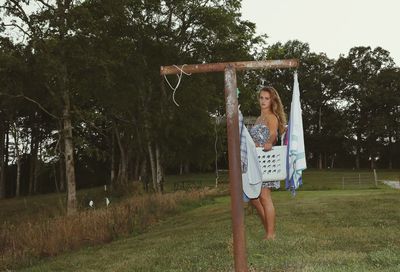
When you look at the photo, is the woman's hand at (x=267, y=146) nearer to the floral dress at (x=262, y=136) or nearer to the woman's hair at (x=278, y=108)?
the floral dress at (x=262, y=136)

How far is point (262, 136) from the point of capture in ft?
23.2

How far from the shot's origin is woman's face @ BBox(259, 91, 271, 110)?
7.36 meters

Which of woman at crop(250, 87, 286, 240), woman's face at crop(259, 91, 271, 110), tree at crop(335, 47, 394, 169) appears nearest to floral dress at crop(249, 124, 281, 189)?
woman at crop(250, 87, 286, 240)

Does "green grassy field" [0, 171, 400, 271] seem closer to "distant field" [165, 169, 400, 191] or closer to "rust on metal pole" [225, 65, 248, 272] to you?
"rust on metal pole" [225, 65, 248, 272]

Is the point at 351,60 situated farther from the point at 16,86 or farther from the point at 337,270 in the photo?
the point at 337,270

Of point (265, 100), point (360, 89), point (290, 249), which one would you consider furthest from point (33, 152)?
point (290, 249)

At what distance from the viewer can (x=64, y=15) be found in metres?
19.8

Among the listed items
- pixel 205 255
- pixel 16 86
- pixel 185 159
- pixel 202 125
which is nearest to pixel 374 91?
pixel 185 159

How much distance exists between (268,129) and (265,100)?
471 mm

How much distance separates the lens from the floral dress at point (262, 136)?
7.03 metres

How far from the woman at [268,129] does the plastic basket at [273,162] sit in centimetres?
29

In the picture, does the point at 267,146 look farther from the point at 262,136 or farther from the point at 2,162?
the point at 2,162

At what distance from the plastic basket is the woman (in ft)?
0.94

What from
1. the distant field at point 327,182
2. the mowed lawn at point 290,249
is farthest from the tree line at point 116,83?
the mowed lawn at point 290,249
